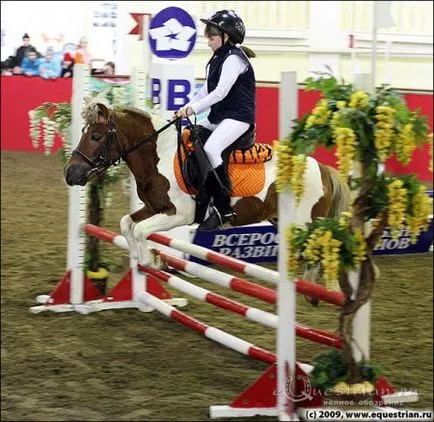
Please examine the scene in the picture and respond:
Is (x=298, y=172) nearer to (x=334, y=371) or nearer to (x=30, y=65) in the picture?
(x=334, y=371)

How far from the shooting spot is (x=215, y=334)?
4426mm

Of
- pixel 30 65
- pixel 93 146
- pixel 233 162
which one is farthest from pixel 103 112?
pixel 30 65

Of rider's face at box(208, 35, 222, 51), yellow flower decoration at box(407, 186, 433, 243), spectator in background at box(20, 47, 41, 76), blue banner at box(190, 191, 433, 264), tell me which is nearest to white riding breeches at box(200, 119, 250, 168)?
rider's face at box(208, 35, 222, 51)

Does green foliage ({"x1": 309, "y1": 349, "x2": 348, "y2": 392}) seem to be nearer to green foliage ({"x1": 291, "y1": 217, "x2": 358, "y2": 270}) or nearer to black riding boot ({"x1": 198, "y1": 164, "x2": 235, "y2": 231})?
green foliage ({"x1": 291, "y1": 217, "x2": 358, "y2": 270})

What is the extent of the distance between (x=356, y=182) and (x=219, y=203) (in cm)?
103

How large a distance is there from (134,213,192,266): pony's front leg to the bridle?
0.31 m

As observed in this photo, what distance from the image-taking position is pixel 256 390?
3.73 meters

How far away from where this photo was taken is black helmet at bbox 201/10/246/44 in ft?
12.1

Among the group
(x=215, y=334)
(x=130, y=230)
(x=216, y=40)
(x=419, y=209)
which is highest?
(x=216, y=40)

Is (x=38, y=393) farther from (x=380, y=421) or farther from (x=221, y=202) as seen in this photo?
(x=380, y=421)

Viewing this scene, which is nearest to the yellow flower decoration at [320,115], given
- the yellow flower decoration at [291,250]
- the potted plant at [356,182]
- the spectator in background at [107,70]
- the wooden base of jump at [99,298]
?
the potted plant at [356,182]

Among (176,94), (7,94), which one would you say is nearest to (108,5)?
(7,94)

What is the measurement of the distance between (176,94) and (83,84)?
74 centimetres

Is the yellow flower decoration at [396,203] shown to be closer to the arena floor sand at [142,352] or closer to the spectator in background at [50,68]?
the arena floor sand at [142,352]
